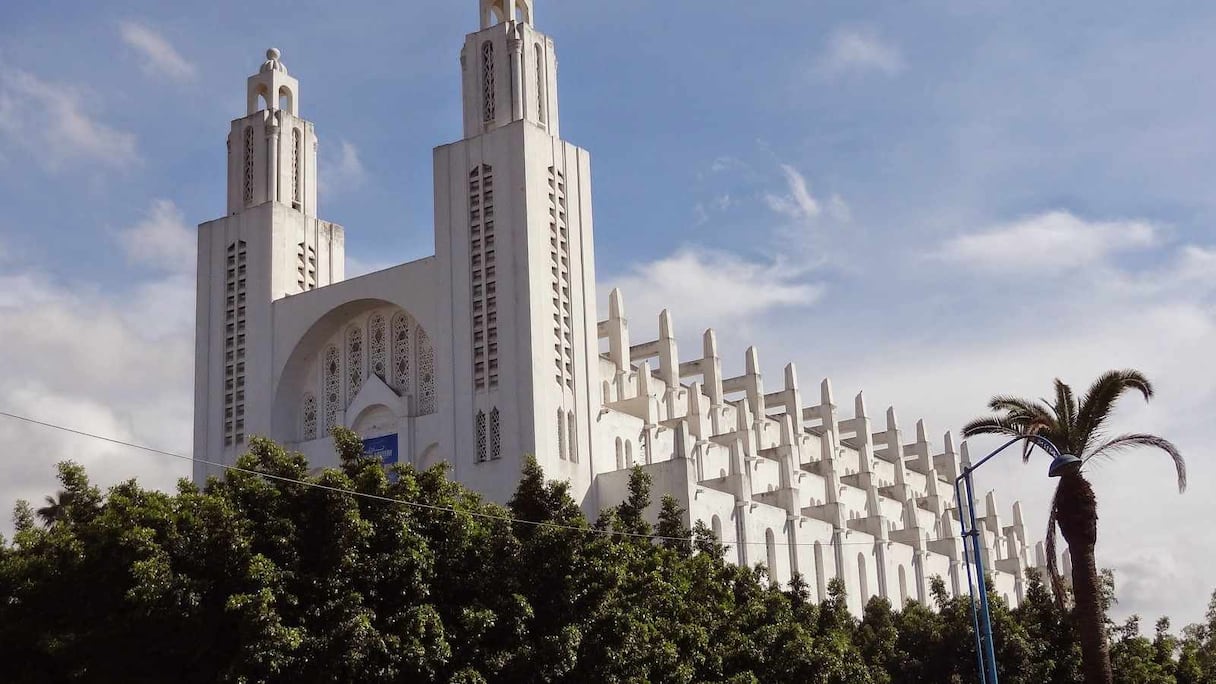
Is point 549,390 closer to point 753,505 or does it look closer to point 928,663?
point 753,505

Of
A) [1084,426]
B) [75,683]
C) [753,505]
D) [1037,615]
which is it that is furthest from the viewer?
[753,505]

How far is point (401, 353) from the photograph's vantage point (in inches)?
1923

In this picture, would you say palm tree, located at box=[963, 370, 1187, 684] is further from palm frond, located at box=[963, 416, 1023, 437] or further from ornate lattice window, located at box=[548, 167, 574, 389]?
ornate lattice window, located at box=[548, 167, 574, 389]

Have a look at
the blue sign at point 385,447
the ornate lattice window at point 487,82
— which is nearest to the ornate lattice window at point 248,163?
the ornate lattice window at point 487,82

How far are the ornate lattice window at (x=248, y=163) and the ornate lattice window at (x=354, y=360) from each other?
273 inches

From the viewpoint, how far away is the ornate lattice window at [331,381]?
50031 mm

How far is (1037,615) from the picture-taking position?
1388 inches

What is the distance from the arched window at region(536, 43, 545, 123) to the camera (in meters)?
48.0

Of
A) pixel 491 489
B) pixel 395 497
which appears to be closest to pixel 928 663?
pixel 491 489

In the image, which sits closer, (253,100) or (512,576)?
(512,576)

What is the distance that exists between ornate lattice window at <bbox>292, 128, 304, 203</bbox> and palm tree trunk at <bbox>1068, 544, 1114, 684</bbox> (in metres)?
34.1

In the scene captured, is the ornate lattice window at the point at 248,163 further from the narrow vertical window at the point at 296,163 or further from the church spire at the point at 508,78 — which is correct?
the church spire at the point at 508,78

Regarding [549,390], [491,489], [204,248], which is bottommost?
[491,489]

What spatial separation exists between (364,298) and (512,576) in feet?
82.4
